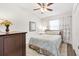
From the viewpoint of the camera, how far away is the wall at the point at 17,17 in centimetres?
182

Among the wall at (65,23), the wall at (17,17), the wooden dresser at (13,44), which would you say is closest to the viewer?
the wooden dresser at (13,44)

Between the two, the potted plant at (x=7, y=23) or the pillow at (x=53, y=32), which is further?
the pillow at (x=53, y=32)

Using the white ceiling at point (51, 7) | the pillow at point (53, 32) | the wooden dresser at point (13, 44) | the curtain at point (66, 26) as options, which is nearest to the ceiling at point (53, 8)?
the white ceiling at point (51, 7)

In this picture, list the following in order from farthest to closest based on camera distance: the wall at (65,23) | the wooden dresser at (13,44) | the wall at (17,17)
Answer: the wall at (65,23) → the wall at (17,17) → the wooden dresser at (13,44)

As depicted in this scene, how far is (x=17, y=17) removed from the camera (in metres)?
1.95

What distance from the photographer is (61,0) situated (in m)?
1.57

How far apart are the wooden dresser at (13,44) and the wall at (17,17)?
117 millimetres

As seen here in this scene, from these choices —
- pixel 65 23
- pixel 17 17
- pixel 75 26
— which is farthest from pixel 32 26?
pixel 75 26

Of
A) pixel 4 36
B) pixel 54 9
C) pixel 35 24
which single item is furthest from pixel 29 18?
pixel 4 36

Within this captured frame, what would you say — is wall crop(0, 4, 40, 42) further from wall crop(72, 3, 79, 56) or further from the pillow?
wall crop(72, 3, 79, 56)

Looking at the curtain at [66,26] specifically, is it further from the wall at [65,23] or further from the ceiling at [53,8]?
the ceiling at [53,8]

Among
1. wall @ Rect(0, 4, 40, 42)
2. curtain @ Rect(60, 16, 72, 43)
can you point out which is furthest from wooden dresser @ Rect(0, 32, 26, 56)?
curtain @ Rect(60, 16, 72, 43)

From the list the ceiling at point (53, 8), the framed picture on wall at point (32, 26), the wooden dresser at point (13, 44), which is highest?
the ceiling at point (53, 8)

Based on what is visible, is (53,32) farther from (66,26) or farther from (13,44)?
(13,44)
